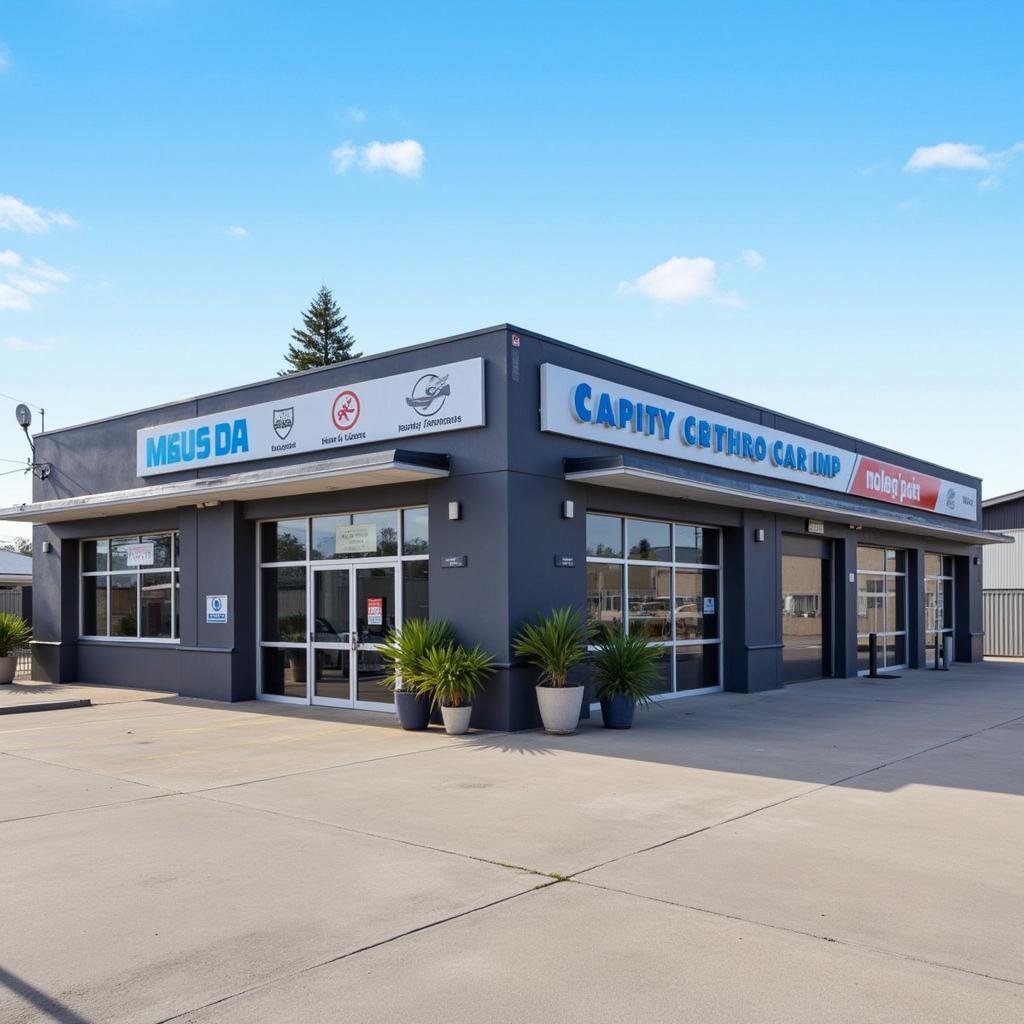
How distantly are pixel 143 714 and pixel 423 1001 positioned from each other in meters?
11.3

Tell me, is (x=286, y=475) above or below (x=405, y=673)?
above

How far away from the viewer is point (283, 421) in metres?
15.2

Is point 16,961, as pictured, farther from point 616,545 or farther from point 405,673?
Answer: point 616,545

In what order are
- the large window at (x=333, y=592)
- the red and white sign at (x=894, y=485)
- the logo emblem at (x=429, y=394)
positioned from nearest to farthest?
the logo emblem at (x=429, y=394), the large window at (x=333, y=592), the red and white sign at (x=894, y=485)

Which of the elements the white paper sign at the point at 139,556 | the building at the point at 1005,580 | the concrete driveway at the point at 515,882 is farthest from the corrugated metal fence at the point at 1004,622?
the white paper sign at the point at 139,556

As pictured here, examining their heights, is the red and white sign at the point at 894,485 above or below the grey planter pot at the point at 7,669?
above

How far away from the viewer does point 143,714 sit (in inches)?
569

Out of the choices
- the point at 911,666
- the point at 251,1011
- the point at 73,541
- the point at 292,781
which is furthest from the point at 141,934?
the point at 911,666

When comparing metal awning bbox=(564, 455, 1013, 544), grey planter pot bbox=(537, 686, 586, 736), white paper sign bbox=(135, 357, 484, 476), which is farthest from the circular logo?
grey planter pot bbox=(537, 686, 586, 736)

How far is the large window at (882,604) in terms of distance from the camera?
70.6ft

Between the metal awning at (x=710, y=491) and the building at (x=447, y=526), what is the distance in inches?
1.9

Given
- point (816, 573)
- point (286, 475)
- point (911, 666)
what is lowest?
point (911, 666)

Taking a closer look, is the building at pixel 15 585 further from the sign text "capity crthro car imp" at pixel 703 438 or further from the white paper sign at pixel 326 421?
the sign text "capity crthro car imp" at pixel 703 438

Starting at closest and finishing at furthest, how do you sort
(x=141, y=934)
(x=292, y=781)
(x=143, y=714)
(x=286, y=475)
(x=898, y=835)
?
1. (x=141, y=934)
2. (x=898, y=835)
3. (x=292, y=781)
4. (x=286, y=475)
5. (x=143, y=714)
